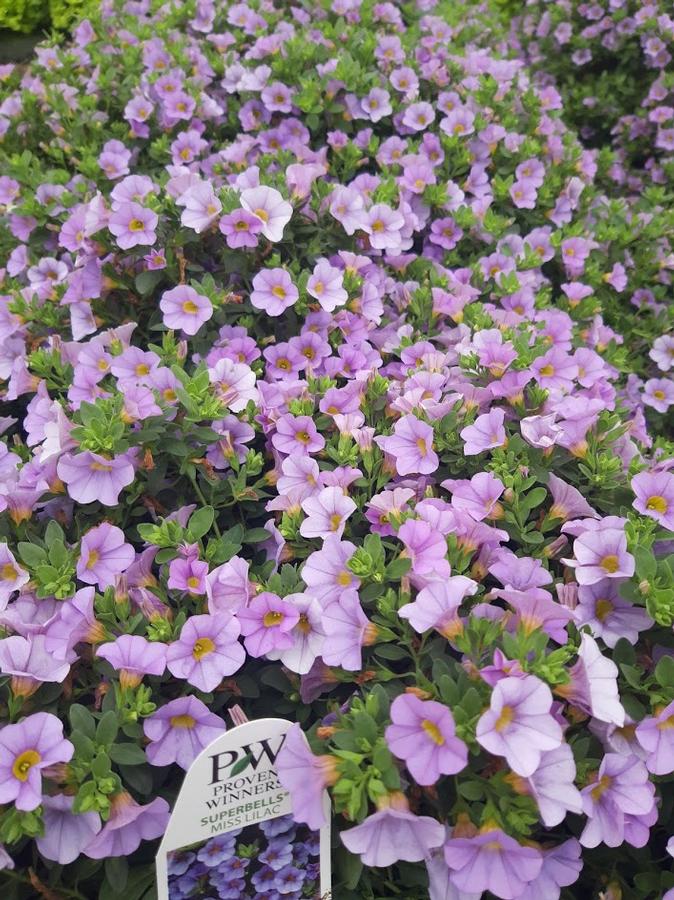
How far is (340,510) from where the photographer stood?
1.47 m

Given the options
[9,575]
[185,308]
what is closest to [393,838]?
[9,575]

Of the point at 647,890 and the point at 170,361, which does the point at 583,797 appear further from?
the point at 170,361

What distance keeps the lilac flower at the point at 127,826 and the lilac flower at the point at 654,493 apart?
3.34 ft

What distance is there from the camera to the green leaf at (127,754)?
1.22m

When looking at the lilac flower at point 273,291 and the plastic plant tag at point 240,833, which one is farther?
the lilac flower at point 273,291

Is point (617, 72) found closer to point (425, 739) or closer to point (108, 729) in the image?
point (425, 739)

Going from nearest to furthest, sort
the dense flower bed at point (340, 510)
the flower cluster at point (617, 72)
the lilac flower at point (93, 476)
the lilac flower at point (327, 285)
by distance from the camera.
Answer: the dense flower bed at point (340, 510), the lilac flower at point (93, 476), the lilac flower at point (327, 285), the flower cluster at point (617, 72)

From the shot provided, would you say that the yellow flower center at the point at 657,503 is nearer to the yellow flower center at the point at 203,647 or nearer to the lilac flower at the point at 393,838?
the lilac flower at the point at 393,838

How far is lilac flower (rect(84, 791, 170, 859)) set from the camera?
1.18 meters

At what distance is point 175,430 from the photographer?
1606mm

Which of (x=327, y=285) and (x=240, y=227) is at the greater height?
(x=240, y=227)

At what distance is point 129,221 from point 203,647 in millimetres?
1278

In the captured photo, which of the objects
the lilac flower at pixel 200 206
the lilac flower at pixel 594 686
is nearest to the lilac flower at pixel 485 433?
the lilac flower at pixel 594 686

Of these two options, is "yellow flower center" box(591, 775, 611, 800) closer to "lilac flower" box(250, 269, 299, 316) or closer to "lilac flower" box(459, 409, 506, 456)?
"lilac flower" box(459, 409, 506, 456)
